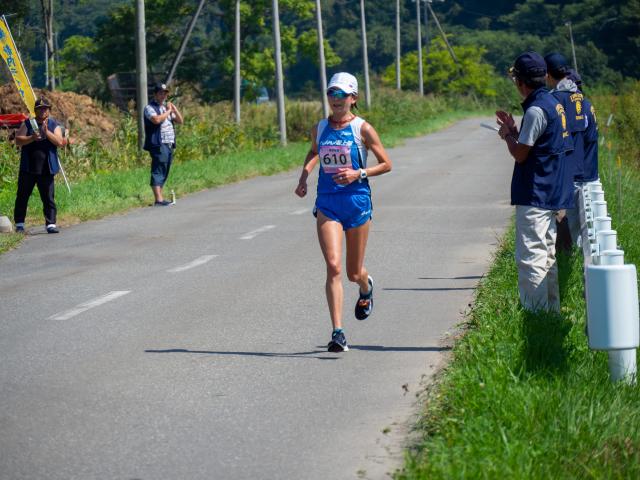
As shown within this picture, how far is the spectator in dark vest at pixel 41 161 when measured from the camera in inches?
660

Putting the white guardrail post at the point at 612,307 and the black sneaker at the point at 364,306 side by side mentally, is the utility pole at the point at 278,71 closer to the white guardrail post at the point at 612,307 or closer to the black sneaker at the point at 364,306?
the black sneaker at the point at 364,306

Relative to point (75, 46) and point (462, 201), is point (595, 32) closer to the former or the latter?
point (75, 46)

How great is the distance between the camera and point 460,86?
10656 cm

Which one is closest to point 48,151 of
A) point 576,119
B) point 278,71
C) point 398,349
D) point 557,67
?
point 576,119

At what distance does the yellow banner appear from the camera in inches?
795

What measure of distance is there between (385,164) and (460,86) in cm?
9949

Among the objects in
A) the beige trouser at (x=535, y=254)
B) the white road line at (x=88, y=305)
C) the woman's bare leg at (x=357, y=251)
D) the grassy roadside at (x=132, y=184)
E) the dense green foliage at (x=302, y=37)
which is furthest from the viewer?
the dense green foliage at (x=302, y=37)

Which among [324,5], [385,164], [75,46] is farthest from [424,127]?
[324,5]

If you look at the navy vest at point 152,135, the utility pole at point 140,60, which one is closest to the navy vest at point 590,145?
the navy vest at point 152,135

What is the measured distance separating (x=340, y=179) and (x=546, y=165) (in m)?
1.33

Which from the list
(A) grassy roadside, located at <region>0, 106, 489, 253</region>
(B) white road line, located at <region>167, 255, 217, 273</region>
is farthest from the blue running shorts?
(A) grassy roadside, located at <region>0, 106, 489, 253</region>

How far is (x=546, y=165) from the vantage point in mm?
7961

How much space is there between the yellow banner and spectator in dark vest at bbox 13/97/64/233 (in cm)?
335

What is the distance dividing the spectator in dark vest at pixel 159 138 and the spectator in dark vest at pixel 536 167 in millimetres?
12410
